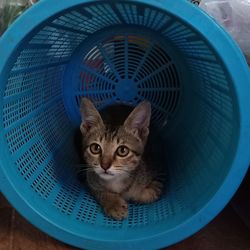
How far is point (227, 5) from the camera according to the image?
1.23 meters

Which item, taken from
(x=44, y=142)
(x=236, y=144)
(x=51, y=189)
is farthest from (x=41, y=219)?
(x=236, y=144)

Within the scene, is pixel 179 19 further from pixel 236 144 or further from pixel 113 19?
pixel 113 19

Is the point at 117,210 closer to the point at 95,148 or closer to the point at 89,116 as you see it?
the point at 95,148

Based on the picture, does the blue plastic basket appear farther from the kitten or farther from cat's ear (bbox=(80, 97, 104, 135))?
cat's ear (bbox=(80, 97, 104, 135))

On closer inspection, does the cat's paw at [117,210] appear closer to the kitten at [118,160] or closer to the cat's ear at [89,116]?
the kitten at [118,160]

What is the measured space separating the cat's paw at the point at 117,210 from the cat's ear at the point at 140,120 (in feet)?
0.79

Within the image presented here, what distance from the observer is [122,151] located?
1.24 m

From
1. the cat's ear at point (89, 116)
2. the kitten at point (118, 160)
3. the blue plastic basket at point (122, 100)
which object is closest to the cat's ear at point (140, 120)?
the kitten at point (118, 160)

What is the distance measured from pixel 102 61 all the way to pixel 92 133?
395mm

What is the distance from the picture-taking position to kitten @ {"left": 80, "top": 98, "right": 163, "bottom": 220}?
3.93ft

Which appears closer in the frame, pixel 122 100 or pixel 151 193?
pixel 151 193

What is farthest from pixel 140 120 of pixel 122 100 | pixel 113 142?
pixel 122 100

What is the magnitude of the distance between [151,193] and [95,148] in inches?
10.0

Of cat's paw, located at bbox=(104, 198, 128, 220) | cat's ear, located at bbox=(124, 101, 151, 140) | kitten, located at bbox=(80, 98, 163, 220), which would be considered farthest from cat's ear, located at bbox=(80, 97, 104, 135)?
cat's paw, located at bbox=(104, 198, 128, 220)
